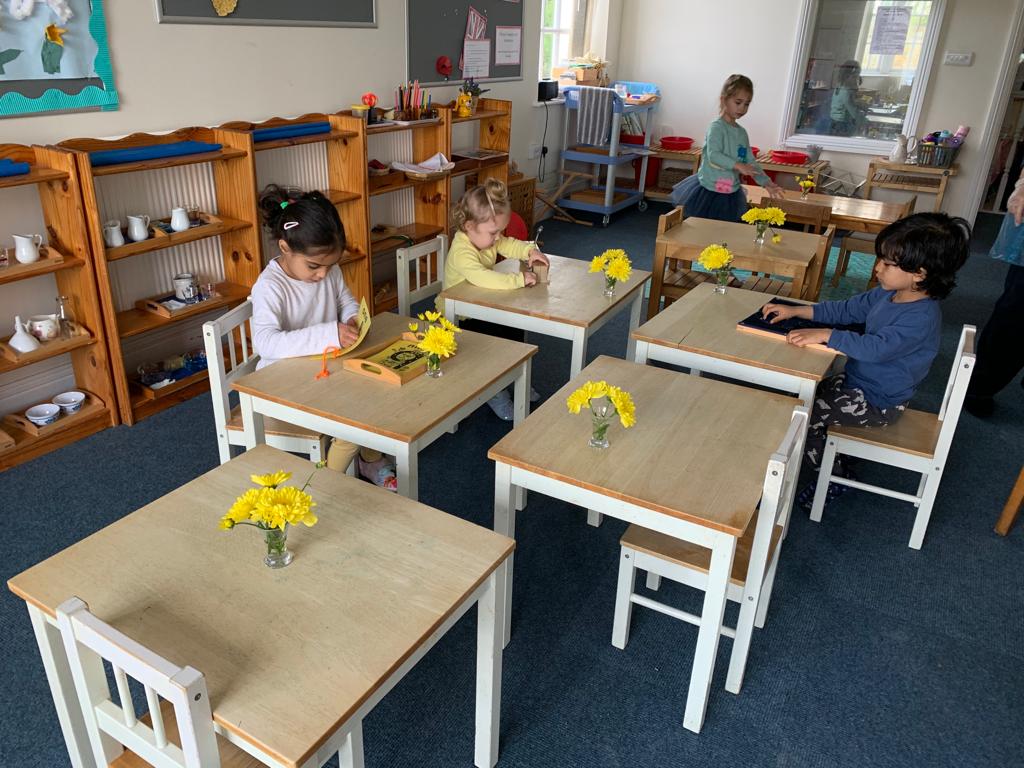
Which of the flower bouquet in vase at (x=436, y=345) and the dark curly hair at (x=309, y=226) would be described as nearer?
the flower bouquet in vase at (x=436, y=345)

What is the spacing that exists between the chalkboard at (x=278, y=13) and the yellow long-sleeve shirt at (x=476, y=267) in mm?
1535

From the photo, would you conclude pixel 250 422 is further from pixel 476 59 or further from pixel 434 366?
pixel 476 59

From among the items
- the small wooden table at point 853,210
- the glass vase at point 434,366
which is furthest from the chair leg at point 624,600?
the small wooden table at point 853,210

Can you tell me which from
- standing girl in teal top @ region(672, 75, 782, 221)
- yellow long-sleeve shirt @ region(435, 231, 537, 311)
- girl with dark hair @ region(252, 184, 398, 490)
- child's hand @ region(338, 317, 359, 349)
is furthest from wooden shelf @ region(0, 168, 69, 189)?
standing girl in teal top @ region(672, 75, 782, 221)

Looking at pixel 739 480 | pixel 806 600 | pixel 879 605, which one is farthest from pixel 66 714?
pixel 879 605

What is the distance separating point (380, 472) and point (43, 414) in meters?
1.46

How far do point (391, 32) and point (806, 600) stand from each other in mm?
3763

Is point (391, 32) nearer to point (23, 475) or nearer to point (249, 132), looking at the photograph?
point (249, 132)

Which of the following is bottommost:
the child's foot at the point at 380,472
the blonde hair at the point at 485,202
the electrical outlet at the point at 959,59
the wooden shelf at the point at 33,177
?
the child's foot at the point at 380,472

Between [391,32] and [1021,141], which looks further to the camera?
[1021,141]

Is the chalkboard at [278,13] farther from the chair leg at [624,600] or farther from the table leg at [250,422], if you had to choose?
the chair leg at [624,600]

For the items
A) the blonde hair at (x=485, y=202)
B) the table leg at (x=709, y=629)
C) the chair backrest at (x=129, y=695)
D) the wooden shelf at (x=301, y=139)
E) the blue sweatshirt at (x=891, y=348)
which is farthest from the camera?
the wooden shelf at (x=301, y=139)

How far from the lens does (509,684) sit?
2.02 m

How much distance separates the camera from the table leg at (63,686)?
1318 mm
